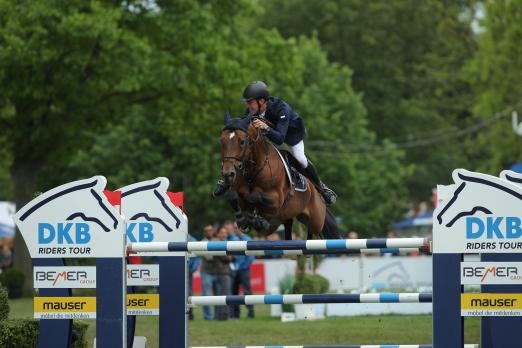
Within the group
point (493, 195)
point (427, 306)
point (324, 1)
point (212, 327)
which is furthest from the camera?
point (324, 1)

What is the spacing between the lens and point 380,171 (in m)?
42.4

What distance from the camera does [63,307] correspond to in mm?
7535

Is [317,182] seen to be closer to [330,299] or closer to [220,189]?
[220,189]

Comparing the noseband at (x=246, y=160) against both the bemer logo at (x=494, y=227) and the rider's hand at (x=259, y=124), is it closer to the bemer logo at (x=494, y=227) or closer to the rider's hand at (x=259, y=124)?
the rider's hand at (x=259, y=124)

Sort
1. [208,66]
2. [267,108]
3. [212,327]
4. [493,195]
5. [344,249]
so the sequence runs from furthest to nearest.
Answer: [208,66]
[212,327]
[267,108]
[344,249]
[493,195]

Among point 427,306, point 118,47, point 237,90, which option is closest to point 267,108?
point 427,306

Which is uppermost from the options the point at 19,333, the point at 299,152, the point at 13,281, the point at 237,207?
the point at 299,152

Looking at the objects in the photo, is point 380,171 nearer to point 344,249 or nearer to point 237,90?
point 237,90

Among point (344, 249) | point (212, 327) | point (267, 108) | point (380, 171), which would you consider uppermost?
point (380, 171)

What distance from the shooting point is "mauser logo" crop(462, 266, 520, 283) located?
6.91 m

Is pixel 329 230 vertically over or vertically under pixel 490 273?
over

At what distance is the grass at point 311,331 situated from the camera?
12.7 m

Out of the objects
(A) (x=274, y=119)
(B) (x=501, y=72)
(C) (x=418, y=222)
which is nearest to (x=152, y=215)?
(A) (x=274, y=119)

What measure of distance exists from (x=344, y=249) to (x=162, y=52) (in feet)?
59.2
